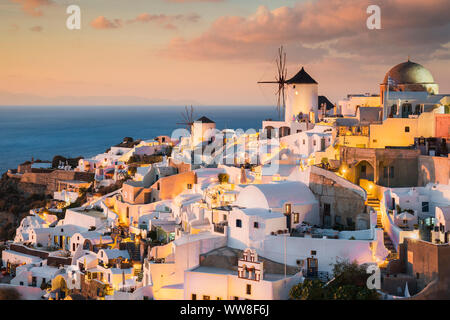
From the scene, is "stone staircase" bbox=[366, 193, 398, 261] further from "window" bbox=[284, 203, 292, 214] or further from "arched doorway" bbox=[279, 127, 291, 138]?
"arched doorway" bbox=[279, 127, 291, 138]

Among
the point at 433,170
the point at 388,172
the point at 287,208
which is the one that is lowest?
the point at 287,208

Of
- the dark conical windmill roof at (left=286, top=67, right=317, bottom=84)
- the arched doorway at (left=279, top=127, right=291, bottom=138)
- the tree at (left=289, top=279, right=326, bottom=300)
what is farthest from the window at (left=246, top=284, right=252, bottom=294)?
the dark conical windmill roof at (left=286, top=67, right=317, bottom=84)

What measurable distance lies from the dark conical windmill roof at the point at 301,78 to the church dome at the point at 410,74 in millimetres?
4173

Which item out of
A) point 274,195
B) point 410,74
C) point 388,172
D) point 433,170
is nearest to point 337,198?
point 274,195

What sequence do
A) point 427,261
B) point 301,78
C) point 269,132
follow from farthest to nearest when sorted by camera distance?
point 301,78 < point 269,132 < point 427,261

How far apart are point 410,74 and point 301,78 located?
207 inches

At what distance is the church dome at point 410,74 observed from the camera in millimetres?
25500

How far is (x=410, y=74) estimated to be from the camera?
2559 centimetres

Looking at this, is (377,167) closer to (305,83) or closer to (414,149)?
(414,149)

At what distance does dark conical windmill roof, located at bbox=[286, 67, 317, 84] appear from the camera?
96.0 feet

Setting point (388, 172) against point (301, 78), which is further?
point (301, 78)

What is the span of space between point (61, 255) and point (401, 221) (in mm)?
11805

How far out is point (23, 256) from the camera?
24.2 m

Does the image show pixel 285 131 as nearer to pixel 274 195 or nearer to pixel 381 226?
pixel 274 195
